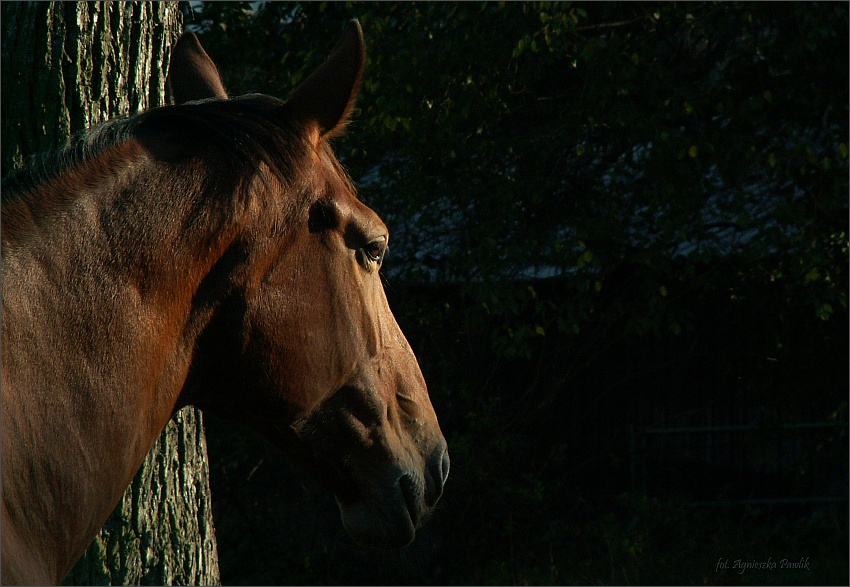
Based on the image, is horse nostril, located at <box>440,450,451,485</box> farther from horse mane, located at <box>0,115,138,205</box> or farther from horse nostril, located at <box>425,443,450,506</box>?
horse mane, located at <box>0,115,138,205</box>

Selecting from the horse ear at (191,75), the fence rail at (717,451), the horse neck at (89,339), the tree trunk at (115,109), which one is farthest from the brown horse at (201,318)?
the fence rail at (717,451)

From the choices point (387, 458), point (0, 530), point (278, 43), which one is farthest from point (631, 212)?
point (0, 530)

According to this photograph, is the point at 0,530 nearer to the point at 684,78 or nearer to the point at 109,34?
the point at 109,34

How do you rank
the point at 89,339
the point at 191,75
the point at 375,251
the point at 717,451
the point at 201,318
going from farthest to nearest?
the point at 717,451 < the point at 191,75 < the point at 375,251 < the point at 201,318 < the point at 89,339

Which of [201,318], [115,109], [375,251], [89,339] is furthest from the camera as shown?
[115,109]

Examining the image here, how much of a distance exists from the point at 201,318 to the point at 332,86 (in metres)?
0.52

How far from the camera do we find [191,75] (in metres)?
2.12

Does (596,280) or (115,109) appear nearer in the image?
(115,109)

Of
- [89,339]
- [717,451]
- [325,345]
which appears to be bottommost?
[717,451]

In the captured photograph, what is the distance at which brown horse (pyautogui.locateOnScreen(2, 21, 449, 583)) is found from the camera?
148 cm

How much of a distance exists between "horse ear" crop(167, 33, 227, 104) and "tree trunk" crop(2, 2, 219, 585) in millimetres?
762

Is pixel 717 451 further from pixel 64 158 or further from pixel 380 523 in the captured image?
pixel 64 158

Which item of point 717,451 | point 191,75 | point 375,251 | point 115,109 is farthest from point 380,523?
point 717,451

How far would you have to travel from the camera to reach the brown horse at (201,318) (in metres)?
1.48
